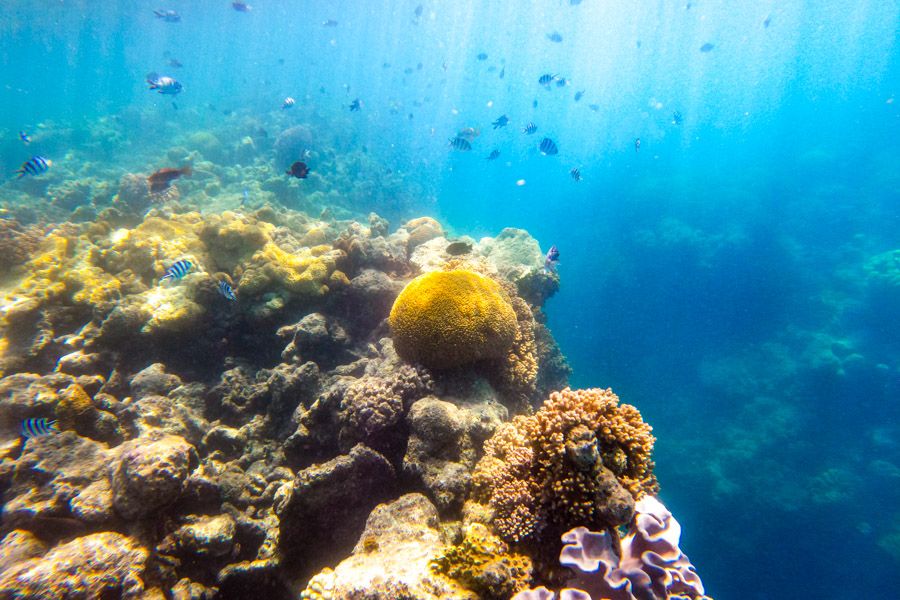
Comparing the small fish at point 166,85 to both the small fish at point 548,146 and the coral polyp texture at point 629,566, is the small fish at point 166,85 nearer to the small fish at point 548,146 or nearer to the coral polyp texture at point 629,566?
the small fish at point 548,146

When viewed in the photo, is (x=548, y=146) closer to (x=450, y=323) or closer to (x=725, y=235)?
(x=450, y=323)

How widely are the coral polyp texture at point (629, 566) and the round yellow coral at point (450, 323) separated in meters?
2.72

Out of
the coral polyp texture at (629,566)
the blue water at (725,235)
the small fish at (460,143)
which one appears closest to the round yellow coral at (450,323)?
the coral polyp texture at (629,566)

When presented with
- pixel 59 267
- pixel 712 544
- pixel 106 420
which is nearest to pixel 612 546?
pixel 106 420

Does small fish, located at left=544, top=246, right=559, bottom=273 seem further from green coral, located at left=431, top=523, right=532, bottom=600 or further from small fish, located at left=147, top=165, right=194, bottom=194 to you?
small fish, located at left=147, top=165, right=194, bottom=194

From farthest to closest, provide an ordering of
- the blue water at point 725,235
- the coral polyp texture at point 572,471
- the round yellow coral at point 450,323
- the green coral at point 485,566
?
the blue water at point 725,235 < the round yellow coral at point 450,323 < the coral polyp texture at point 572,471 < the green coral at point 485,566

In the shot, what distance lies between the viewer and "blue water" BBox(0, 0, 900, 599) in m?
21.1

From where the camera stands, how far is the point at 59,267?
778cm

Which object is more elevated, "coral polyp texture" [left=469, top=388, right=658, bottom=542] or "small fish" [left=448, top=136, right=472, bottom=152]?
A: "small fish" [left=448, top=136, right=472, bottom=152]

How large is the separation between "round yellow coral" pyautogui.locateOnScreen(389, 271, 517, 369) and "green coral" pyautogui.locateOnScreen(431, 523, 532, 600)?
2414 millimetres

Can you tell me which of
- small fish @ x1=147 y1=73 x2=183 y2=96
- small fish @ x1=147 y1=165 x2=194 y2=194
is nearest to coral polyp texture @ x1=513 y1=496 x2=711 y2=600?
small fish @ x1=147 y1=165 x2=194 y2=194

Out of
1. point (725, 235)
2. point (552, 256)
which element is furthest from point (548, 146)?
point (725, 235)

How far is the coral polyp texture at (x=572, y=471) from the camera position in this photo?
2.90 meters

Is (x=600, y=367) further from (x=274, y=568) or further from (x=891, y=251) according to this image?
(x=274, y=568)
